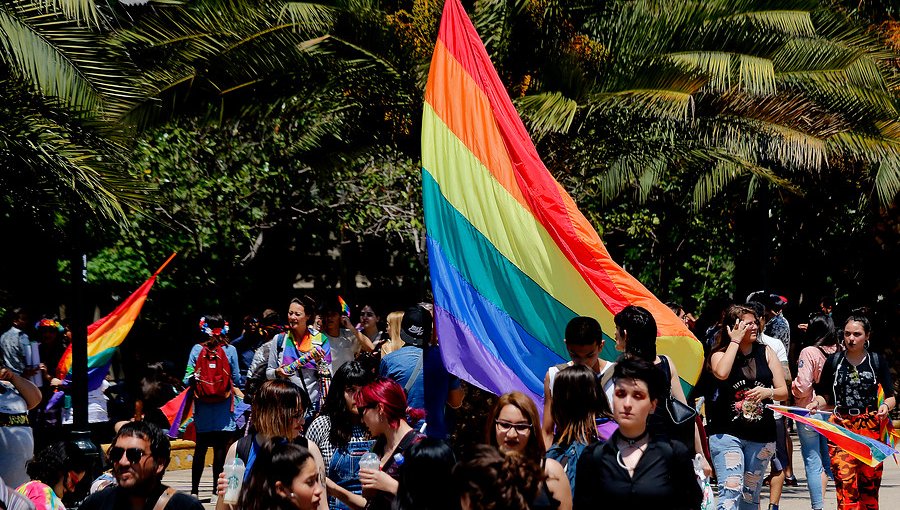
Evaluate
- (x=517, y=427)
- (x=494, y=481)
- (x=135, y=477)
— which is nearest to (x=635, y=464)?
(x=517, y=427)

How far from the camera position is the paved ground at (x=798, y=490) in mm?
11594

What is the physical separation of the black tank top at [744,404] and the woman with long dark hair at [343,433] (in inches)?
111

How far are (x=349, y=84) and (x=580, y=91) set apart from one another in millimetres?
2116

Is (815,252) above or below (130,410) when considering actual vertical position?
above

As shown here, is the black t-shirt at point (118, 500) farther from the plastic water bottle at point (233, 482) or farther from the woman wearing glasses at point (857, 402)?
the woman wearing glasses at point (857, 402)

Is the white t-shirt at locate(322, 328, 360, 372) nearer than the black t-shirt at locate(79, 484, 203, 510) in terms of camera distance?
No

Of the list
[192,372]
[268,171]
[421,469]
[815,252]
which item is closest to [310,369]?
[192,372]

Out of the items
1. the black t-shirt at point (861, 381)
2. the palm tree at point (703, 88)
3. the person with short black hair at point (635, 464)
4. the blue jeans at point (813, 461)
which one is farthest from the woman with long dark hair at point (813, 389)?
the person with short black hair at point (635, 464)

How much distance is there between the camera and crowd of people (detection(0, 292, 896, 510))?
204 inches

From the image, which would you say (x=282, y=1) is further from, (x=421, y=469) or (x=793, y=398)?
(x=421, y=469)

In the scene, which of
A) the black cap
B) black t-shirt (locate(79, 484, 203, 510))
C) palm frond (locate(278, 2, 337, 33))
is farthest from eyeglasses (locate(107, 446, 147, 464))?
palm frond (locate(278, 2, 337, 33))

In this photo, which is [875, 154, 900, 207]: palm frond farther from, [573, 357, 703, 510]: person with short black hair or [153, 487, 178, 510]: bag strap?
[153, 487, 178, 510]: bag strap

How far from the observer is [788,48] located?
44.1 ft

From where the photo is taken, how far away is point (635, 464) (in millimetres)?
5215
